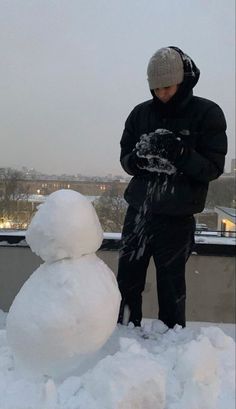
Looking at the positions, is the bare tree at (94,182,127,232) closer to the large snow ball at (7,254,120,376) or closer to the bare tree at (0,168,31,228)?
the bare tree at (0,168,31,228)

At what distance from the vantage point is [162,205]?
6.33 ft

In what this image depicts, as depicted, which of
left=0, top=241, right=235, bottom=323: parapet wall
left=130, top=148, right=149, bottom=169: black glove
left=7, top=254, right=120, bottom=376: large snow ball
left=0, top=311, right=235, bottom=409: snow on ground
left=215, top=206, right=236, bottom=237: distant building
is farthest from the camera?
left=215, top=206, right=236, bottom=237: distant building

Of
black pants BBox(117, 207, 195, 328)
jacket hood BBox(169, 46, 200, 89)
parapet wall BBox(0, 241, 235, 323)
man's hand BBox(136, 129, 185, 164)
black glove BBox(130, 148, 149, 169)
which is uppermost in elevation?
jacket hood BBox(169, 46, 200, 89)

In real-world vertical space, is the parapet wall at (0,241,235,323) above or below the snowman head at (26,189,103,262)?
below

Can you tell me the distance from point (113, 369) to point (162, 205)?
809 millimetres

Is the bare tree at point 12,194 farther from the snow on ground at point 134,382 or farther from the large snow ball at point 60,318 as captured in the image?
the large snow ball at point 60,318

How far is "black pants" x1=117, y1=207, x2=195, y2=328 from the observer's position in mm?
1964

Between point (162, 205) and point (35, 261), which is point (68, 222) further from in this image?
point (35, 261)

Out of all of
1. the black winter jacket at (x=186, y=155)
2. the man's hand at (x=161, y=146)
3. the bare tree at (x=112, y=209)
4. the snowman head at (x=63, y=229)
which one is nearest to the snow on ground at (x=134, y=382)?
the snowman head at (x=63, y=229)

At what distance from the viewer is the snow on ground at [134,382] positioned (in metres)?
1.25

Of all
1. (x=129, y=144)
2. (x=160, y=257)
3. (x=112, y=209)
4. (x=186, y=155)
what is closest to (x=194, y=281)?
(x=112, y=209)

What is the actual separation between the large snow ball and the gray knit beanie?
2.60 feet

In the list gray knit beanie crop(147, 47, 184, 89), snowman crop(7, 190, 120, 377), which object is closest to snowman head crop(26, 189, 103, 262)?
snowman crop(7, 190, 120, 377)

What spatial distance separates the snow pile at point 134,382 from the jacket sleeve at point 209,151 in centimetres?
64
